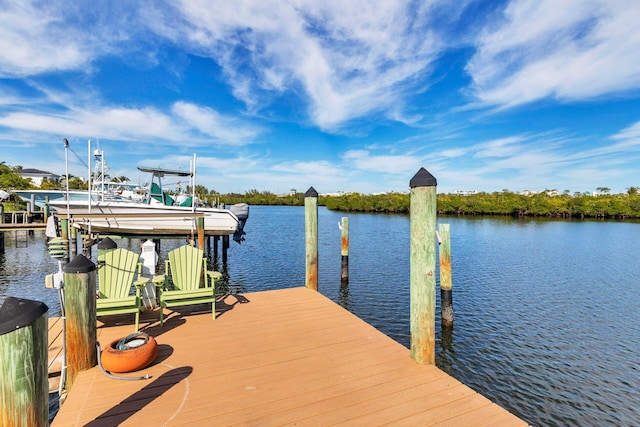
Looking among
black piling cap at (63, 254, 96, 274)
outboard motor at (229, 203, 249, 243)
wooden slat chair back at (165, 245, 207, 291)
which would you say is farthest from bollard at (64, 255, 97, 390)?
outboard motor at (229, 203, 249, 243)

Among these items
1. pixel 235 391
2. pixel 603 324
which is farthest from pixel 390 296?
pixel 235 391

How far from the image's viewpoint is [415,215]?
403 cm

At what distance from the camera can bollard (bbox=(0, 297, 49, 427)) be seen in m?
1.94

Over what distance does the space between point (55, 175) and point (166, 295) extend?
89.0m

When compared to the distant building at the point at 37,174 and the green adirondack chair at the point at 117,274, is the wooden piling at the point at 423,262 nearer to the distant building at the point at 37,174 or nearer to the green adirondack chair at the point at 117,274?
the green adirondack chair at the point at 117,274

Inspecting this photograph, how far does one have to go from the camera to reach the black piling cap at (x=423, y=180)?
3885 millimetres

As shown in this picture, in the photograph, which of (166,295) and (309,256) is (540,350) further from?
(166,295)

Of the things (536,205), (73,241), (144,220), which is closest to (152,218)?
(144,220)

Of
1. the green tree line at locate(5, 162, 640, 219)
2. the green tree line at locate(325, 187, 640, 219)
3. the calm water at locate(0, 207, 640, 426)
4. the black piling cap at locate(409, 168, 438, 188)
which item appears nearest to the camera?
the black piling cap at locate(409, 168, 438, 188)

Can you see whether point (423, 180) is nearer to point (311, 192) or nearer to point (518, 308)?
point (311, 192)

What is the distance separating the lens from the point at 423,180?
392cm

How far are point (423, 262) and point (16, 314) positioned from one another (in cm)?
376

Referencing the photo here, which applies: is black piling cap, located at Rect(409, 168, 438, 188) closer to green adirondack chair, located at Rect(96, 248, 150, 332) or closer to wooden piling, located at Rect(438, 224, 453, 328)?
green adirondack chair, located at Rect(96, 248, 150, 332)

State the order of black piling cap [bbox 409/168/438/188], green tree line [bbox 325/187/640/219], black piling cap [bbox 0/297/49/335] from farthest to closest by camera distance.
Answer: green tree line [bbox 325/187/640/219], black piling cap [bbox 409/168/438/188], black piling cap [bbox 0/297/49/335]
